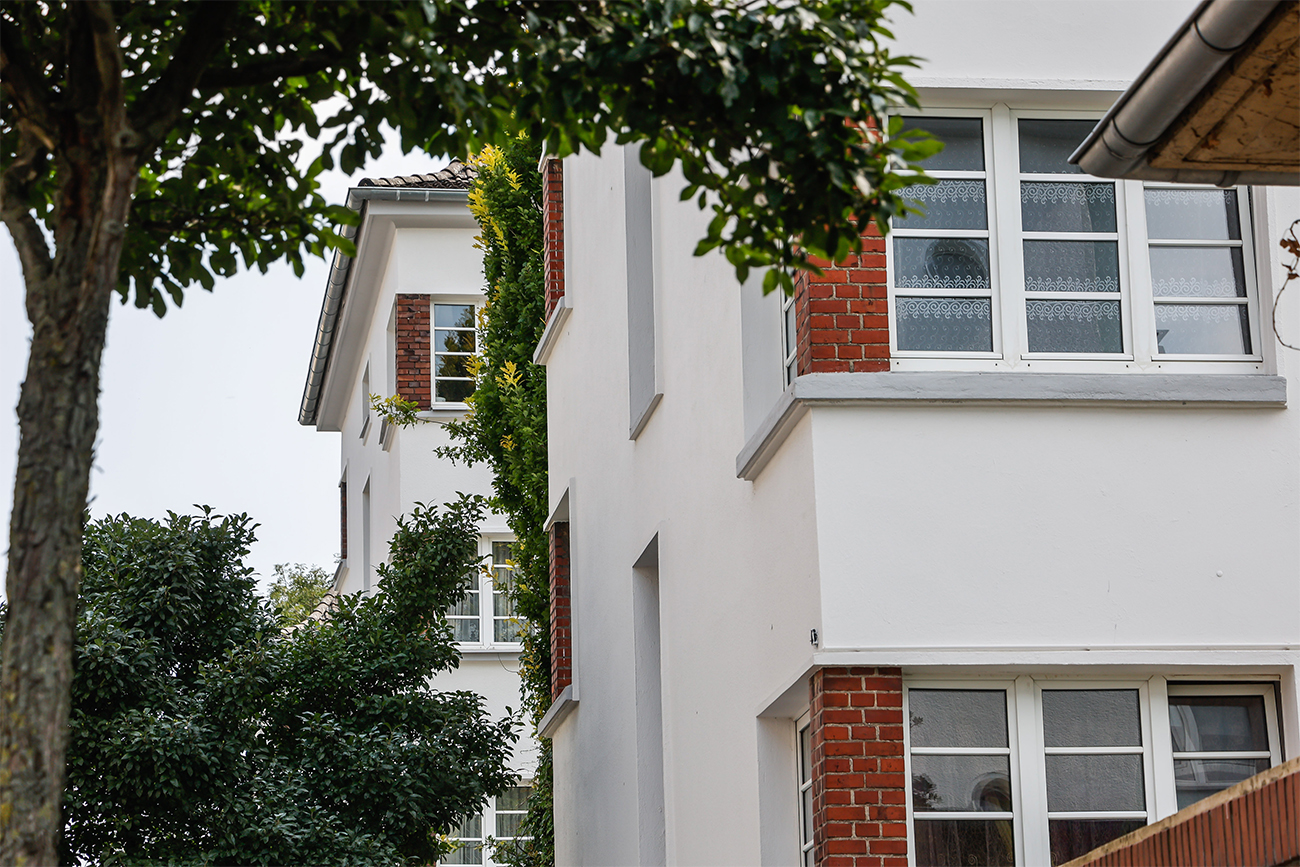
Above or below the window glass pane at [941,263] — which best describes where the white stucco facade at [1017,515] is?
below

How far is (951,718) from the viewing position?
9062 mm

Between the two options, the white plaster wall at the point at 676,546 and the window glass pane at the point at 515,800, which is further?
the window glass pane at the point at 515,800

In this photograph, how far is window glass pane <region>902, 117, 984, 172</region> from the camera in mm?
9648

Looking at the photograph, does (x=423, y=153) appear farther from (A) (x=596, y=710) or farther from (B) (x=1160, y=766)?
(A) (x=596, y=710)

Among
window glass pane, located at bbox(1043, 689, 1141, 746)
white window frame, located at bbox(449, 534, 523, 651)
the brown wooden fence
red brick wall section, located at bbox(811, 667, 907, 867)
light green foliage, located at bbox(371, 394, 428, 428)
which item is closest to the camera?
the brown wooden fence

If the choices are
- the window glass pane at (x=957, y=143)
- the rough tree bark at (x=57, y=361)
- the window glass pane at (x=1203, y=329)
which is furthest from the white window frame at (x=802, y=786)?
the rough tree bark at (x=57, y=361)

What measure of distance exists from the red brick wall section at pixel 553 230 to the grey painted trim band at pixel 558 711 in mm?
3908

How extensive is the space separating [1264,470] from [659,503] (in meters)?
5.24

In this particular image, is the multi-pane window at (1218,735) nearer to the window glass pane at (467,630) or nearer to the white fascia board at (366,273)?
the white fascia board at (366,273)

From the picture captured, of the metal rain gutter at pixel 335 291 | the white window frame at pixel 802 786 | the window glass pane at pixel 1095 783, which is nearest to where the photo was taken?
the window glass pane at pixel 1095 783

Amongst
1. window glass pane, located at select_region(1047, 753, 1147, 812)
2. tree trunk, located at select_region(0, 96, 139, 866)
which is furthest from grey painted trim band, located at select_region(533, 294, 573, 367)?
tree trunk, located at select_region(0, 96, 139, 866)

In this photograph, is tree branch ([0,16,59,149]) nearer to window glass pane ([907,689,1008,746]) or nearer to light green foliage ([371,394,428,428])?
window glass pane ([907,689,1008,746])

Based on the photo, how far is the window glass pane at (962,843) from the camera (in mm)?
8852

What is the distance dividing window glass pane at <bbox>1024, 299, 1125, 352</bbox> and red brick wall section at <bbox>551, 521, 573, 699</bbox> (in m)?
9.29
